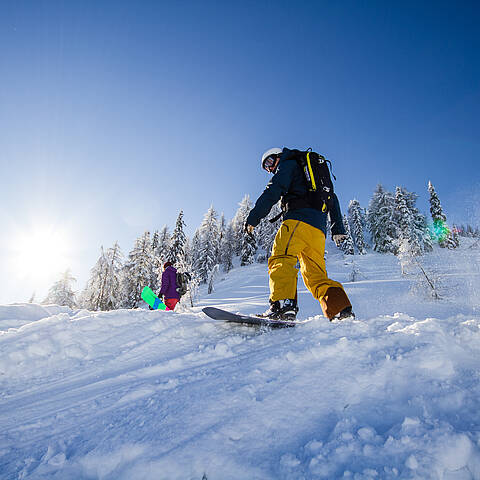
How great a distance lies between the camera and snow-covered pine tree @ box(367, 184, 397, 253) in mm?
32812

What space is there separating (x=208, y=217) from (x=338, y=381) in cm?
3576

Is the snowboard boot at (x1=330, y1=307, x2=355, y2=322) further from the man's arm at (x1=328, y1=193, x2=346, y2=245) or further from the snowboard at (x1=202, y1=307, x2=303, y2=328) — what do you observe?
the man's arm at (x1=328, y1=193, x2=346, y2=245)

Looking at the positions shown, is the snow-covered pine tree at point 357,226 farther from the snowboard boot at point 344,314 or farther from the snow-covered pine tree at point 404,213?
the snowboard boot at point 344,314

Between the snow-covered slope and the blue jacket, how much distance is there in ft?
4.16

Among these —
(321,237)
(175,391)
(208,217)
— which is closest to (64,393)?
(175,391)

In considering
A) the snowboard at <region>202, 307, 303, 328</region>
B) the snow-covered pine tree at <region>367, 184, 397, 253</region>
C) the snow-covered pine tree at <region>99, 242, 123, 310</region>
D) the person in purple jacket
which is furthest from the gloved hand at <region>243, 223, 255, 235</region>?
the snow-covered pine tree at <region>367, 184, 397, 253</region>

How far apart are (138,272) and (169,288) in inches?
834

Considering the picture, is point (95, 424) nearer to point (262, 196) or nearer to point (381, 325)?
point (381, 325)

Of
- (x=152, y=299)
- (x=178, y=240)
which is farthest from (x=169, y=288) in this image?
(x=178, y=240)

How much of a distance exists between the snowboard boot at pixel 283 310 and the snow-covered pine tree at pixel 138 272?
25.5 meters

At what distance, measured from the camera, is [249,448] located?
94 centimetres

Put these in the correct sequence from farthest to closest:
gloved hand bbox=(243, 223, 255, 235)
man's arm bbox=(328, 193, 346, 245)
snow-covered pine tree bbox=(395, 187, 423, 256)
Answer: snow-covered pine tree bbox=(395, 187, 423, 256) → man's arm bbox=(328, 193, 346, 245) → gloved hand bbox=(243, 223, 255, 235)

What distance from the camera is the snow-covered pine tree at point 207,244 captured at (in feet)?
114

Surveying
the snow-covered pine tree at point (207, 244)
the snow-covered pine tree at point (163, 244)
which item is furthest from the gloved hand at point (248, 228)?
the snow-covered pine tree at point (207, 244)
